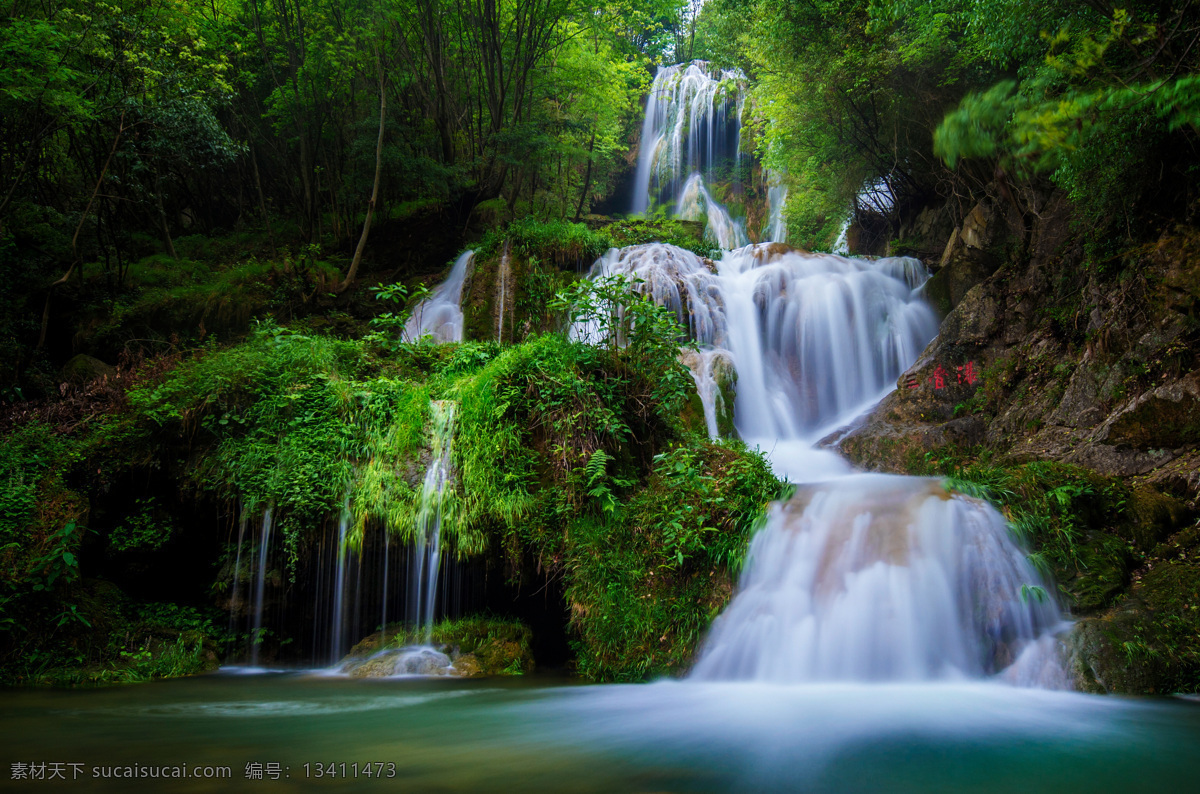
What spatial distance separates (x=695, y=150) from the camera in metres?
24.9

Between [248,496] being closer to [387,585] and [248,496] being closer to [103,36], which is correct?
[387,585]

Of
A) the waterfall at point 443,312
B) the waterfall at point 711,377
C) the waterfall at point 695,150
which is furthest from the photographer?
the waterfall at point 695,150

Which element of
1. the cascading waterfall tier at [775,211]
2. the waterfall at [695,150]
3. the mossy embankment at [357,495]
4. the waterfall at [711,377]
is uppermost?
the waterfall at [695,150]

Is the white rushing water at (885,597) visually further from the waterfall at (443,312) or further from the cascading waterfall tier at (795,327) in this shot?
the waterfall at (443,312)

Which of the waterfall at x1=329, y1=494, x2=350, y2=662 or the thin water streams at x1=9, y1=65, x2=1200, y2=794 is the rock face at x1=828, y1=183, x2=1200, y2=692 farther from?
the waterfall at x1=329, y1=494, x2=350, y2=662

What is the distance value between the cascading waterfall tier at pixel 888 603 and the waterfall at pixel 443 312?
27.4 ft

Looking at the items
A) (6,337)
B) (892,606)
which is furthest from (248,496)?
(6,337)

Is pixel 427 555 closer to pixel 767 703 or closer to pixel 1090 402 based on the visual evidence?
pixel 767 703

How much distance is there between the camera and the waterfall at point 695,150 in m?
24.2

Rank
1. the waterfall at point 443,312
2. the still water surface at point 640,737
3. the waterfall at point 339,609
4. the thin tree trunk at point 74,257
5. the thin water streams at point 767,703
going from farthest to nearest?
the waterfall at point 443,312 → the thin tree trunk at point 74,257 → the waterfall at point 339,609 → the thin water streams at point 767,703 → the still water surface at point 640,737

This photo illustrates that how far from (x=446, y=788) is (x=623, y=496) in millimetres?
3251

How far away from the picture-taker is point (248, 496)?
18.2 ft

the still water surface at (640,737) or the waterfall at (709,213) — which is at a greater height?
the waterfall at (709,213)

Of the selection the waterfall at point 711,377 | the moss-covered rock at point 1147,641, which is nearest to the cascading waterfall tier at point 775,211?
the waterfall at point 711,377
